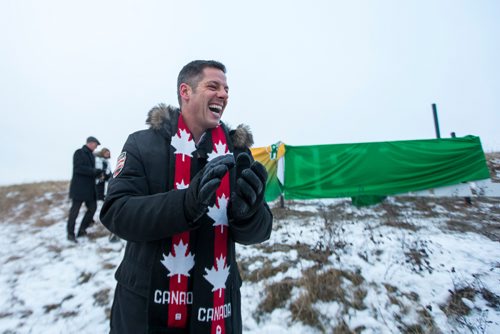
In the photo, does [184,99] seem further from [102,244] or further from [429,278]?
[102,244]

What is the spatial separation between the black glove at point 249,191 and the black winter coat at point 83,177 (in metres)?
5.17

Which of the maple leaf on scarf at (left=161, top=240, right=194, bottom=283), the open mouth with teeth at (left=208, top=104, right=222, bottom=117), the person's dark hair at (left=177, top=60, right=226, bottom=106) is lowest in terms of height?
the maple leaf on scarf at (left=161, top=240, right=194, bottom=283)

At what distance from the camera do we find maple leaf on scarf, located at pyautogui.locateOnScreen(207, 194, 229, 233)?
128 cm

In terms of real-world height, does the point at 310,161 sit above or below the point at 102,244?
above

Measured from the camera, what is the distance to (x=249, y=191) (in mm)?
1063

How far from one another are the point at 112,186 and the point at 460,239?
5212 millimetres

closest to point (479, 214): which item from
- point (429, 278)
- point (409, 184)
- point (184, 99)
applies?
point (409, 184)

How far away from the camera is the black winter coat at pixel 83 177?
16.6 feet

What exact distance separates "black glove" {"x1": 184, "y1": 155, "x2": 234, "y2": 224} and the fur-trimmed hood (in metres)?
0.49

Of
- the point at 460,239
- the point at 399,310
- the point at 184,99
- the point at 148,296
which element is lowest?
the point at 399,310

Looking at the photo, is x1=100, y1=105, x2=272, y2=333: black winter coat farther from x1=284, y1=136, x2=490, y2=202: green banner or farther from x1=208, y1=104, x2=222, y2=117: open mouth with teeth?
x1=284, y1=136, x2=490, y2=202: green banner

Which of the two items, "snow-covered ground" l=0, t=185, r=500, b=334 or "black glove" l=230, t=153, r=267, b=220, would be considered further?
"snow-covered ground" l=0, t=185, r=500, b=334

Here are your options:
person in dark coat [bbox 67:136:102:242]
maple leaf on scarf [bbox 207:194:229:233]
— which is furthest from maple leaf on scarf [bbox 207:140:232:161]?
person in dark coat [bbox 67:136:102:242]

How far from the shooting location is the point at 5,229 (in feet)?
21.6
